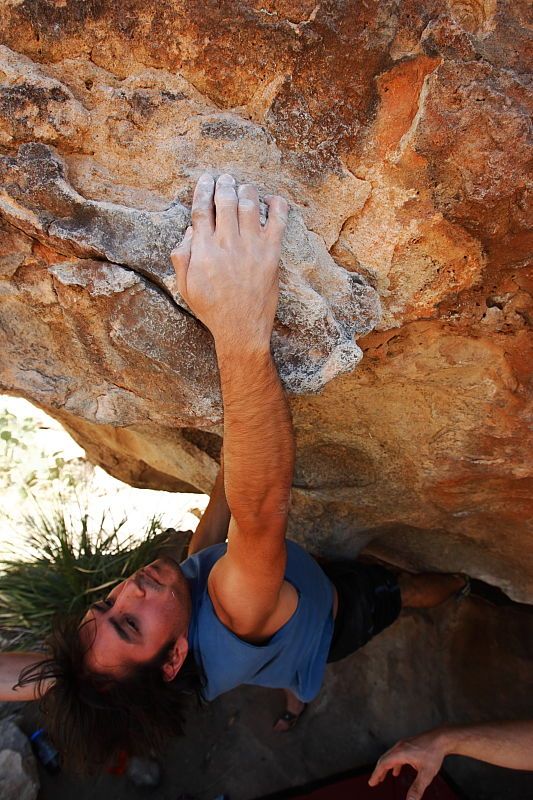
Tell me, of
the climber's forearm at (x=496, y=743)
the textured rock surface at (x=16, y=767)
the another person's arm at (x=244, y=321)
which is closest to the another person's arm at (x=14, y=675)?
the textured rock surface at (x=16, y=767)

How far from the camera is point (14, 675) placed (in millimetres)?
1741

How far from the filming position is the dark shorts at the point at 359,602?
1.97m

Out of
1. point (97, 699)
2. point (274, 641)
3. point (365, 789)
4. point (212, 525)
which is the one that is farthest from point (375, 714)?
point (97, 699)

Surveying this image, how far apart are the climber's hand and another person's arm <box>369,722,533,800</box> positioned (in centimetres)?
139

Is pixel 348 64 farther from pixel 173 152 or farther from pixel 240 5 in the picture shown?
pixel 173 152

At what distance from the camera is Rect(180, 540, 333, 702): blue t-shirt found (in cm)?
162

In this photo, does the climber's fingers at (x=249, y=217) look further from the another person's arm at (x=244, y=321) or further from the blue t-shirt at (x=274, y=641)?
the blue t-shirt at (x=274, y=641)

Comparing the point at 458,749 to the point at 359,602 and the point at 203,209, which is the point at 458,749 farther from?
the point at 203,209

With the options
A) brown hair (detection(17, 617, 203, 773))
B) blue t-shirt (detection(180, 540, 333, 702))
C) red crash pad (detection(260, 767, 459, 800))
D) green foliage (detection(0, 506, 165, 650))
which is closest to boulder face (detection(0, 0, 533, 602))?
blue t-shirt (detection(180, 540, 333, 702))

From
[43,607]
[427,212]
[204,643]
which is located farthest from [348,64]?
[43,607]

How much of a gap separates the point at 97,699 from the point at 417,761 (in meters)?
0.90

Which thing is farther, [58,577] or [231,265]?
[58,577]

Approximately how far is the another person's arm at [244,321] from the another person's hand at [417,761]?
0.97 meters

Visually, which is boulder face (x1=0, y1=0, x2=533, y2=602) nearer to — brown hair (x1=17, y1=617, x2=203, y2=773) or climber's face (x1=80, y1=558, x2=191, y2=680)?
climber's face (x1=80, y1=558, x2=191, y2=680)
